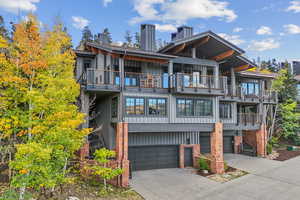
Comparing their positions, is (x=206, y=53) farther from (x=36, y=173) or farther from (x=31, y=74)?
(x=36, y=173)

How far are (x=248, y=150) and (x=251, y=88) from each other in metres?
6.57

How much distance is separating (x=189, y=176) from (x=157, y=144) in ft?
11.5

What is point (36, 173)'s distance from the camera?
8695 millimetres

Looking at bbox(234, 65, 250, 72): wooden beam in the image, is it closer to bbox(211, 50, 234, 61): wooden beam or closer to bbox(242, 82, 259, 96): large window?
bbox(242, 82, 259, 96): large window

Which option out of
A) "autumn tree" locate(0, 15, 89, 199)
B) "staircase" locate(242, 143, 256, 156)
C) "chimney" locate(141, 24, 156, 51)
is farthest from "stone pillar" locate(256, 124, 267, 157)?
"autumn tree" locate(0, 15, 89, 199)

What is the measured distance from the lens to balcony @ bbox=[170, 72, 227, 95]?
13.8m

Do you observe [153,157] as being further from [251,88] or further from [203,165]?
[251,88]

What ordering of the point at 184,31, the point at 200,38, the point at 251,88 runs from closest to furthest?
1. the point at 200,38
2. the point at 184,31
3. the point at 251,88

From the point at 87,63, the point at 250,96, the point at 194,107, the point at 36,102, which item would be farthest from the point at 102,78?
the point at 250,96

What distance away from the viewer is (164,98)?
14.1 meters

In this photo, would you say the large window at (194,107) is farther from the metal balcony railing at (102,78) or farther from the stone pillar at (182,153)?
the metal balcony railing at (102,78)

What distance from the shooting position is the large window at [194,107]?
569 inches

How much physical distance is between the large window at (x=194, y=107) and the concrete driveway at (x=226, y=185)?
14.7 feet

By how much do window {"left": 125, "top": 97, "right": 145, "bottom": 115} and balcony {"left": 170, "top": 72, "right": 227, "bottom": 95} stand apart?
247cm
